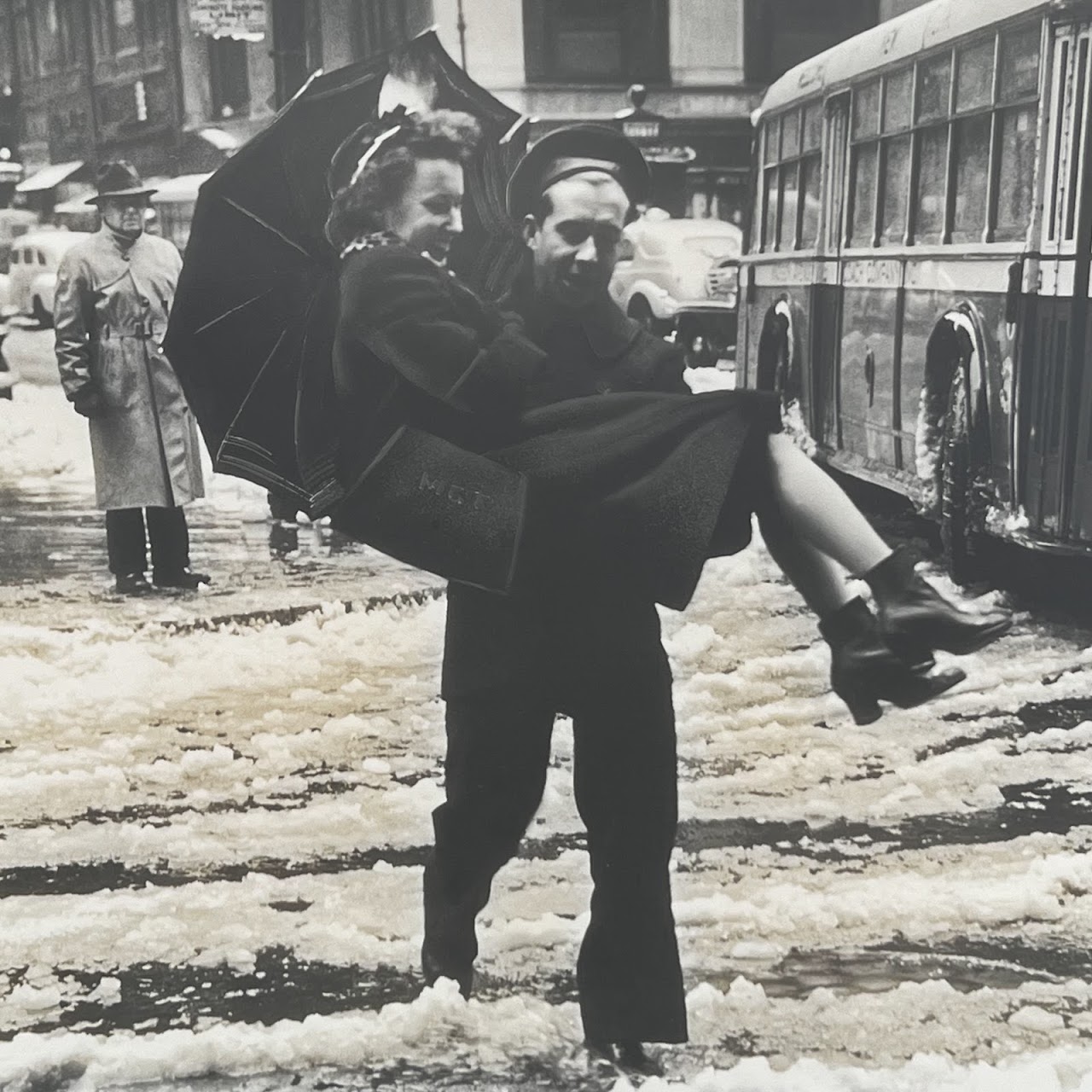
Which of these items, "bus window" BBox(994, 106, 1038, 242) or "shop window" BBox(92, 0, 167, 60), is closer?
"bus window" BBox(994, 106, 1038, 242)

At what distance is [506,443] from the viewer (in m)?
3.20

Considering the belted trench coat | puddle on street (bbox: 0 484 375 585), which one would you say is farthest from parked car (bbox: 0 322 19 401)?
puddle on street (bbox: 0 484 375 585)

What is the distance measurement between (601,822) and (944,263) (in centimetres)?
167

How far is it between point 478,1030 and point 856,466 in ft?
5.55

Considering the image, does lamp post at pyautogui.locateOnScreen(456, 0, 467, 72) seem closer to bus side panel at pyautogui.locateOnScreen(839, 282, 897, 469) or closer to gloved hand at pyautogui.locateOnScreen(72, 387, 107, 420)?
bus side panel at pyautogui.locateOnScreen(839, 282, 897, 469)

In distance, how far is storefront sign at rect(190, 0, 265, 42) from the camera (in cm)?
339

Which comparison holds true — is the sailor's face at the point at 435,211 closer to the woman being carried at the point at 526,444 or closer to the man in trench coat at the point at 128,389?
the woman being carried at the point at 526,444

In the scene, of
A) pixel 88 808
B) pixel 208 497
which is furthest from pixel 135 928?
pixel 208 497

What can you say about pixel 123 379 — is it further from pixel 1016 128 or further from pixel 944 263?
pixel 1016 128

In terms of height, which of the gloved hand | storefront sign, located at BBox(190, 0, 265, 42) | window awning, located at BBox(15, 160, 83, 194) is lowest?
the gloved hand

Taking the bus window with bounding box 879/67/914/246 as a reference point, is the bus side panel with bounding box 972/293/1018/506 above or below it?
below

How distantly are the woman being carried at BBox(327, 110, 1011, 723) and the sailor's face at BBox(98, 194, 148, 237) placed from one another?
63cm

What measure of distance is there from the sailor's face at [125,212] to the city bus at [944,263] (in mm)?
1554

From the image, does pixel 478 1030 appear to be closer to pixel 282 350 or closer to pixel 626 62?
pixel 282 350
